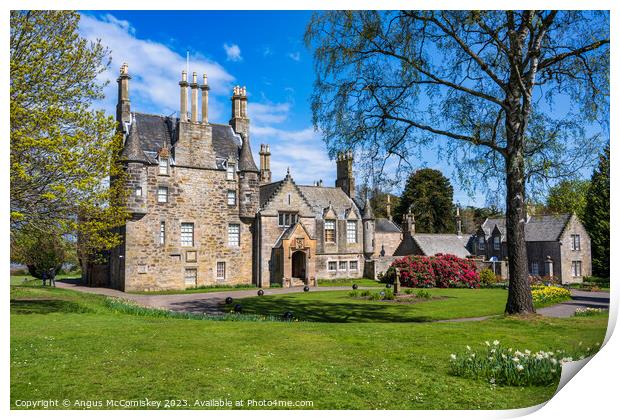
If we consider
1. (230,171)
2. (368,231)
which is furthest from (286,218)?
(368,231)

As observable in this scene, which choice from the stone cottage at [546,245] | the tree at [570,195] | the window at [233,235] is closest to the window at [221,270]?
the window at [233,235]

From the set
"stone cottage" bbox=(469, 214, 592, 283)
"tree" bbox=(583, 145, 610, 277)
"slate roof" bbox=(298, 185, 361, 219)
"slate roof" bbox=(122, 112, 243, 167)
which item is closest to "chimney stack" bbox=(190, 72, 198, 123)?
"slate roof" bbox=(122, 112, 243, 167)

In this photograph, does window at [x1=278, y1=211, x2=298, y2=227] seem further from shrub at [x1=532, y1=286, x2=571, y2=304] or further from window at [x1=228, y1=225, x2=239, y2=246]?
shrub at [x1=532, y1=286, x2=571, y2=304]

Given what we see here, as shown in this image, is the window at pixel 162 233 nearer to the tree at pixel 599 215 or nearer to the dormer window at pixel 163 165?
the dormer window at pixel 163 165

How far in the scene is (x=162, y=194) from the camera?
28.6 meters

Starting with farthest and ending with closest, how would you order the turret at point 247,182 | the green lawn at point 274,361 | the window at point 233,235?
the window at point 233,235 < the turret at point 247,182 < the green lawn at point 274,361

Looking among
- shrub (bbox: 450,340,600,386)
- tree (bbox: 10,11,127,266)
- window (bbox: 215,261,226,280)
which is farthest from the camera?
window (bbox: 215,261,226,280)

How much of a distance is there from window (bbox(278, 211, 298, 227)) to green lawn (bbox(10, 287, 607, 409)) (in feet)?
71.2

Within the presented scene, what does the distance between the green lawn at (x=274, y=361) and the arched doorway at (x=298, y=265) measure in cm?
2263

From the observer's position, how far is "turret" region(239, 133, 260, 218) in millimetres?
30969

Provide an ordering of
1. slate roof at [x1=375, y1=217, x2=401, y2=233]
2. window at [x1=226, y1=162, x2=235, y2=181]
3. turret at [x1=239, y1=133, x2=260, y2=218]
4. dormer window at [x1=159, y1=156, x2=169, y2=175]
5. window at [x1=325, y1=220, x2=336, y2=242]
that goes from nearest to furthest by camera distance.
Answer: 1. dormer window at [x1=159, y1=156, x2=169, y2=175]
2. window at [x1=226, y1=162, x2=235, y2=181]
3. turret at [x1=239, y1=133, x2=260, y2=218]
4. window at [x1=325, y1=220, x2=336, y2=242]
5. slate roof at [x1=375, y1=217, x2=401, y2=233]

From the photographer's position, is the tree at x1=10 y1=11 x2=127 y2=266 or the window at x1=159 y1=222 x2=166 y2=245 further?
the window at x1=159 y1=222 x2=166 y2=245

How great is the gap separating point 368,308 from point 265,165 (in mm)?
19138

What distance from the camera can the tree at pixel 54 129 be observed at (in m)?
10.7
